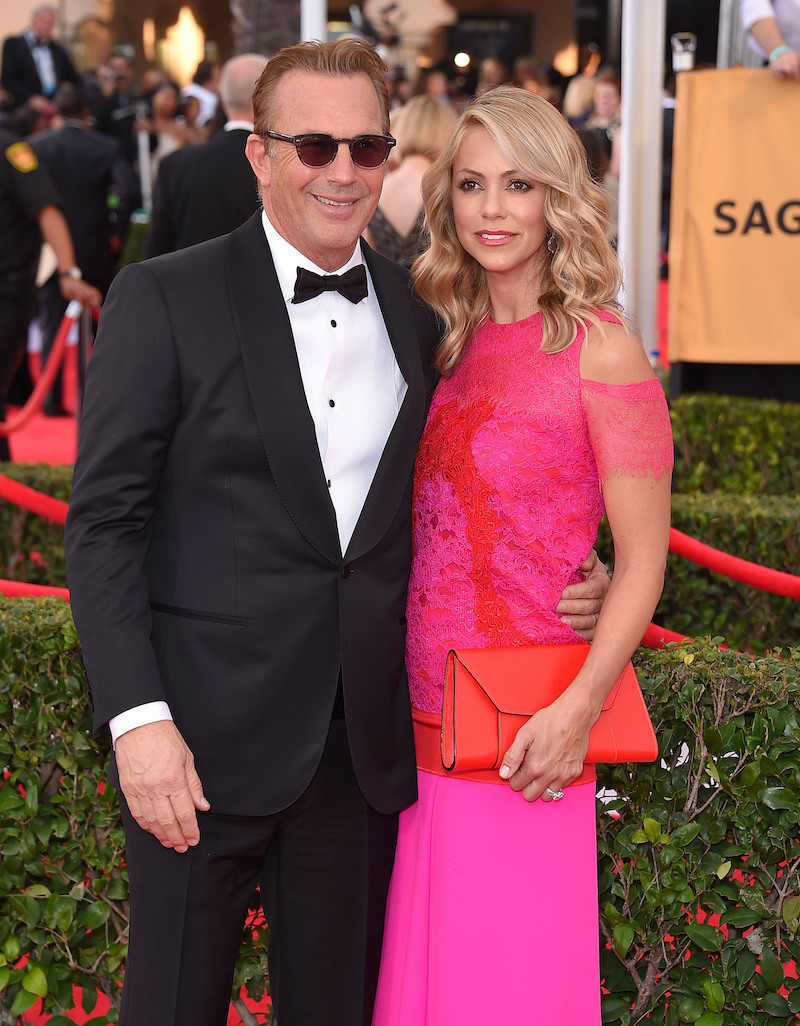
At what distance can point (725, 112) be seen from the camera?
5.60 metres

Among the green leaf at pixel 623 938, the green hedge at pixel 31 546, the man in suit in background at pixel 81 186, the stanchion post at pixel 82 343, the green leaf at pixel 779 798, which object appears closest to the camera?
the green leaf at pixel 779 798

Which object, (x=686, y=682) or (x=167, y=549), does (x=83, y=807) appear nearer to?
(x=167, y=549)

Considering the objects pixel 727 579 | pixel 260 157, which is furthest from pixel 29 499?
pixel 727 579

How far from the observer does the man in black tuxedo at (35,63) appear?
13711 mm

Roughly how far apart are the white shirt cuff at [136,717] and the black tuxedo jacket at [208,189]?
3.80 metres

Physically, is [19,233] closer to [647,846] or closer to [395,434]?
[395,434]

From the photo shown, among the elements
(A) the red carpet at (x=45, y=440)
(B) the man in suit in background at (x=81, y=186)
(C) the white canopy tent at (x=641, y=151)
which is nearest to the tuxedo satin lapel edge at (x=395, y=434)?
(C) the white canopy tent at (x=641, y=151)

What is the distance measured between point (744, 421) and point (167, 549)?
407 cm

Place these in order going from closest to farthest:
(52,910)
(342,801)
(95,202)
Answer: (342,801) < (52,910) < (95,202)

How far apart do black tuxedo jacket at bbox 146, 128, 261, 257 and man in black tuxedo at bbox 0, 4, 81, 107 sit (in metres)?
9.23

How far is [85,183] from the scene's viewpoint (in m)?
9.64

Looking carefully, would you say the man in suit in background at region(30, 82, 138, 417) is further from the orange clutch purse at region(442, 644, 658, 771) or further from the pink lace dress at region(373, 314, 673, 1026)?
the orange clutch purse at region(442, 644, 658, 771)

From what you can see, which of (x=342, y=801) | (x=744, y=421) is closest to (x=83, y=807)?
(x=342, y=801)

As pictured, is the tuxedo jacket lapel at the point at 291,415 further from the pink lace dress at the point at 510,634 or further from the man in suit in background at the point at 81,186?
the man in suit in background at the point at 81,186
